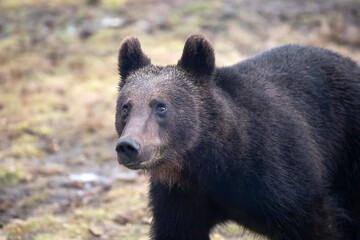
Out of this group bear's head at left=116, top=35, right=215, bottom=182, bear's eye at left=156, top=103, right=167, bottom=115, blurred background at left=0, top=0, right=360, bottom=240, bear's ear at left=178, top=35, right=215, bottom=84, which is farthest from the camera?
blurred background at left=0, top=0, right=360, bottom=240

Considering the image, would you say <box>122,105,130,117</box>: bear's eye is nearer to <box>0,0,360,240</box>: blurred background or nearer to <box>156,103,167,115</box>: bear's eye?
<box>156,103,167,115</box>: bear's eye

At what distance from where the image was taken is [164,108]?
5.41m

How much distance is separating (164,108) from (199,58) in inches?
24.9

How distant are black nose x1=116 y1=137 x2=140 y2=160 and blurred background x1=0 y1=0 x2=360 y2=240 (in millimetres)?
1699

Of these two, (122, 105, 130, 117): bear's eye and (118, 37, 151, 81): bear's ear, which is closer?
(122, 105, 130, 117): bear's eye

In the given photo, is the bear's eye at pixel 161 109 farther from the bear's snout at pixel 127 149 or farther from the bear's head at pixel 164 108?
the bear's snout at pixel 127 149

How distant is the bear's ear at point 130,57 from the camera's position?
596 centimetres

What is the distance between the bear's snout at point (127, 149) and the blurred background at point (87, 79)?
167cm

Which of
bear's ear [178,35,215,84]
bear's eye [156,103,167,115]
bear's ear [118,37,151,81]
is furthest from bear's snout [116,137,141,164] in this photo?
bear's ear [118,37,151,81]

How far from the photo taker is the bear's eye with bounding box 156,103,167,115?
17.7 feet

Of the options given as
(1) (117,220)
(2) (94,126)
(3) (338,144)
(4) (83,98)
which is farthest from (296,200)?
(4) (83,98)

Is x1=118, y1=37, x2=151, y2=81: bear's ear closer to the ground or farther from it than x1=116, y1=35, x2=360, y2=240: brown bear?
farther from it

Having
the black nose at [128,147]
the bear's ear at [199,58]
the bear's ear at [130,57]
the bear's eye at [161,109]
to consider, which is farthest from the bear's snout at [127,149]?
the bear's ear at [130,57]

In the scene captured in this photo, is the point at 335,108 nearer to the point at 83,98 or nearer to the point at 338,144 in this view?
the point at 338,144
